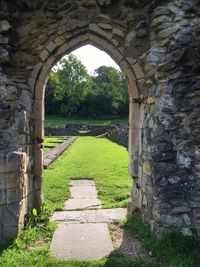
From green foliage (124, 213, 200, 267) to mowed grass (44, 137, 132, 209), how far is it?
2.17 meters

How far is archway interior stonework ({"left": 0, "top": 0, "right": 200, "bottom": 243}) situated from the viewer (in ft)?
15.4

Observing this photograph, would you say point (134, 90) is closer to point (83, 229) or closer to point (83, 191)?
point (83, 229)

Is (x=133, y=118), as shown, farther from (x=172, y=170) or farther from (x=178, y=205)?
(x=178, y=205)

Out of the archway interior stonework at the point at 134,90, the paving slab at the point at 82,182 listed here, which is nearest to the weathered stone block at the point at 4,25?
the archway interior stonework at the point at 134,90

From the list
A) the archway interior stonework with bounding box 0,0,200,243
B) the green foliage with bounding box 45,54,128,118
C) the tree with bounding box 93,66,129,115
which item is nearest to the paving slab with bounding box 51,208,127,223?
the archway interior stonework with bounding box 0,0,200,243

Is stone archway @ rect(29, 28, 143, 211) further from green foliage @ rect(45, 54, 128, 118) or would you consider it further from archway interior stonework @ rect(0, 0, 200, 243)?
green foliage @ rect(45, 54, 128, 118)

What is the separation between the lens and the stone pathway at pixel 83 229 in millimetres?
4633

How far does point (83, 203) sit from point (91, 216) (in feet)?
2.96

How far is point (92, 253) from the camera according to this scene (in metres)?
4.59

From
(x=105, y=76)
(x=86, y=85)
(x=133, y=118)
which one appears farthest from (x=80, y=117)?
(x=133, y=118)

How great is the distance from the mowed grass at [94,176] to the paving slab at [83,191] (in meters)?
0.13

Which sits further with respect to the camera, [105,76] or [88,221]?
[105,76]

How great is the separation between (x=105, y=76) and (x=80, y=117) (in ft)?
57.3

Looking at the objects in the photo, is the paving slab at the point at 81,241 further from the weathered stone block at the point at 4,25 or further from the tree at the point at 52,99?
the tree at the point at 52,99
